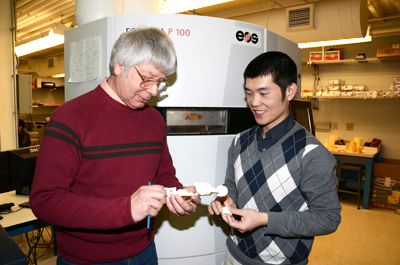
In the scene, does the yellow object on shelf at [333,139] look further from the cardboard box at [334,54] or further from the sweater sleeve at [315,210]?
the sweater sleeve at [315,210]

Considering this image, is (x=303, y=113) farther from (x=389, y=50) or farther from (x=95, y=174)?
(x=389, y=50)

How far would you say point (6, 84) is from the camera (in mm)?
3473

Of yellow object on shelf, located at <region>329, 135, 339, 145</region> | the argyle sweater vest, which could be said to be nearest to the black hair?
the argyle sweater vest

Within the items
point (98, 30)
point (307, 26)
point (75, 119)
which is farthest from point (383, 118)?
point (75, 119)

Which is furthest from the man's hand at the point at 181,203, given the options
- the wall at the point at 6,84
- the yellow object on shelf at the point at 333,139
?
the yellow object on shelf at the point at 333,139

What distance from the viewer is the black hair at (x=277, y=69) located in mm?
1271

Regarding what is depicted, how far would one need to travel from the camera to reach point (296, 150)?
1.21m

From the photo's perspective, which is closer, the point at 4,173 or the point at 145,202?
the point at 145,202

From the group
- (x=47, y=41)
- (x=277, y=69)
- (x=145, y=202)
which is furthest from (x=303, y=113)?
(x=47, y=41)

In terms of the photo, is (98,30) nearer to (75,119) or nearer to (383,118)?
(75,119)

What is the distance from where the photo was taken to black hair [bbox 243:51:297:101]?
127cm

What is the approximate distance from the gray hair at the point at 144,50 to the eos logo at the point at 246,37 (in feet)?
2.41

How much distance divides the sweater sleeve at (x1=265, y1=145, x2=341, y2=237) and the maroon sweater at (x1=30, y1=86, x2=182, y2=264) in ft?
1.98

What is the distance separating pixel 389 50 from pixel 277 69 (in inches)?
179
